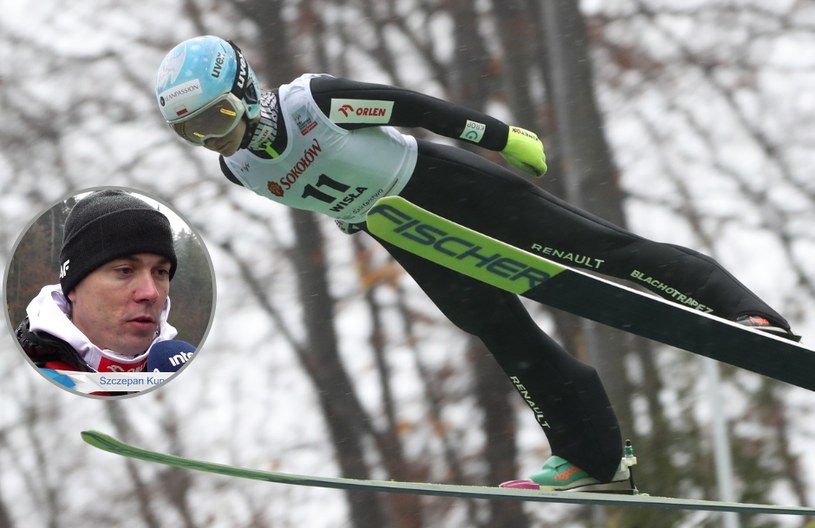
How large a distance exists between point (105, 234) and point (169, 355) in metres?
1.04

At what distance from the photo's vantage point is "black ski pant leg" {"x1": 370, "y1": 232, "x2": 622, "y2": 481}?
178 inches

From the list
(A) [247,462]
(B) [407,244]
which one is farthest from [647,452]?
(B) [407,244]

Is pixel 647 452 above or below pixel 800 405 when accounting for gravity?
below

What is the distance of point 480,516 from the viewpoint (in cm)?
1087

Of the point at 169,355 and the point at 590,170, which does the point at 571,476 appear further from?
the point at 590,170

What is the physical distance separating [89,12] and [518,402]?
535 cm

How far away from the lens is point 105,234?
5406 mm

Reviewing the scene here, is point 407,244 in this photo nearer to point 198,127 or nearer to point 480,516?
point 198,127

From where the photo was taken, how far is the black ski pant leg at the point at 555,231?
438 cm

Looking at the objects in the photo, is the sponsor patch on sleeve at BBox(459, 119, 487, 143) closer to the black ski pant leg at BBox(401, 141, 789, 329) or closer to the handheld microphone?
the black ski pant leg at BBox(401, 141, 789, 329)

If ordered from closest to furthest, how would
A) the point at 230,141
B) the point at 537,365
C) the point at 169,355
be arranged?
the point at 230,141
the point at 537,365
the point at 169,355

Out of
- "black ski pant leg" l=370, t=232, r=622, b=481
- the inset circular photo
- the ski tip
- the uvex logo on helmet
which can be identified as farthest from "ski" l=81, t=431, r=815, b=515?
the uvex logo on helmet

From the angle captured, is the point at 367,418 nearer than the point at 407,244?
No

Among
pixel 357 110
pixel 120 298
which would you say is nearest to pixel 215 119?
pixel 357 110
